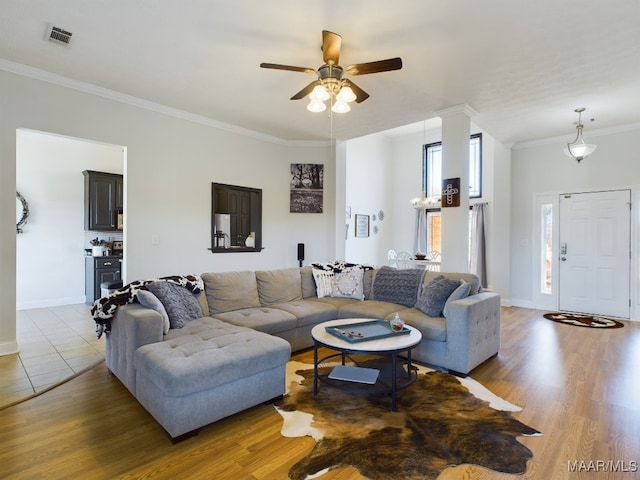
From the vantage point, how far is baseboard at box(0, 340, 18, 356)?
11.3 feet

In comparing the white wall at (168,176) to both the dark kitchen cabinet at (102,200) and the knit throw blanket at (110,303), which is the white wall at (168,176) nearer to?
the knit throw blanket at (110,303)

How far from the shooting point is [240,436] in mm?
Result: 2113

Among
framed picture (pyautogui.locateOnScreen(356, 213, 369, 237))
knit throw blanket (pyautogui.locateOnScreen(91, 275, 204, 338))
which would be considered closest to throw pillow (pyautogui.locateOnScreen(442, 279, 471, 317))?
knit throw blanket (pyautogui.locateOnScreen(91, 275, 204, 338))

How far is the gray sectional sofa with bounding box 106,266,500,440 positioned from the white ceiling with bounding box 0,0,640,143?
2.09 m

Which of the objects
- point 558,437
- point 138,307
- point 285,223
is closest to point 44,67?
point 138,307

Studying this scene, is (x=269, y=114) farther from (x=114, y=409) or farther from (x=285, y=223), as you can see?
(x=114, y=409)

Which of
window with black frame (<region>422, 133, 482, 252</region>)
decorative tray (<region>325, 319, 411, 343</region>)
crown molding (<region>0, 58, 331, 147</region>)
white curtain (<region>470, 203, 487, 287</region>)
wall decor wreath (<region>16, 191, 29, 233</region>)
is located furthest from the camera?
window with black frame (<region>422, 133, 482, 252</region>)

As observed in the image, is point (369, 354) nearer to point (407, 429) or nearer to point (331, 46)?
point (407, 429)

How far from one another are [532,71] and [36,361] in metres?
5.60

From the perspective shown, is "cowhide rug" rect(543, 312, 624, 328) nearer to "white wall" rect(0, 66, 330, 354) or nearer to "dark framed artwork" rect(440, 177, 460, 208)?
"dark framed artwork" rect(440, 177, 460, 208)

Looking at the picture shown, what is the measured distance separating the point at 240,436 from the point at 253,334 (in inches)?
28.4

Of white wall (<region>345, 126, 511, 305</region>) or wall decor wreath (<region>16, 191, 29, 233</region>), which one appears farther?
white wall (<region>345, 126, 511, 305</region>)

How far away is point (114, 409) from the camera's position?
95.0 inches

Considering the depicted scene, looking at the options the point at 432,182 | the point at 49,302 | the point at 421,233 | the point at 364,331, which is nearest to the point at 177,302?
the point at 364,331
